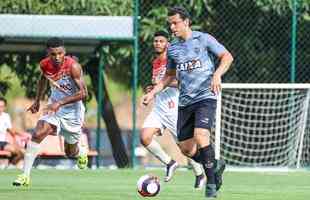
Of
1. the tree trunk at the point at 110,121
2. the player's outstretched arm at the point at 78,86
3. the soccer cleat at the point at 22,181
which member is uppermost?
the player's outstretched arm at the point at 78,86

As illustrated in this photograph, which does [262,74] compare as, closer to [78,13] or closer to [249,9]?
[249,9]

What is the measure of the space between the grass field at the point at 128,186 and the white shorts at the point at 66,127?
0.63 meters

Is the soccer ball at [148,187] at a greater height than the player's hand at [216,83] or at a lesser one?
lesser

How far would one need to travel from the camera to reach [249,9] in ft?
78.9

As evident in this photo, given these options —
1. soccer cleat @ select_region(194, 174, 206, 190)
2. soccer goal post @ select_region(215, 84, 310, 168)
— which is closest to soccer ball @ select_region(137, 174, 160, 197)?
soccer cleat @ select_region(194, 174, 206, 190)

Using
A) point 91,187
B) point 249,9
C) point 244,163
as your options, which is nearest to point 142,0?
point 249,9

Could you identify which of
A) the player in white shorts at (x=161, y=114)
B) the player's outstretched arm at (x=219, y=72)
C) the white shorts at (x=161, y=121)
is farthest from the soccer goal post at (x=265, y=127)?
the player's outstretched arm at (x=219, y=72)

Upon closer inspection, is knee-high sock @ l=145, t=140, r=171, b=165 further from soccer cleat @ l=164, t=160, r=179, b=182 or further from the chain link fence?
the chain link fence

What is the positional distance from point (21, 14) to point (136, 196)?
390 inches

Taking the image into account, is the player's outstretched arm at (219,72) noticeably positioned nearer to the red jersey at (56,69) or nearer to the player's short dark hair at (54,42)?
the player's short dark hair at (54,42)

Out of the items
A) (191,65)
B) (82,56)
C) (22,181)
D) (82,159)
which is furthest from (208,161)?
(82,56)

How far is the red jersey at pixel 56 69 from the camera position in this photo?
1665 centimetres

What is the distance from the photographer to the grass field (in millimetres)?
13625

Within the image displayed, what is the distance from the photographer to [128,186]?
52.5 ft
